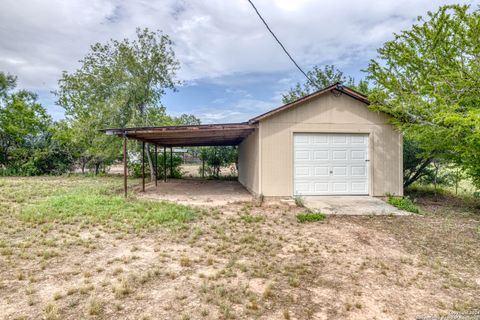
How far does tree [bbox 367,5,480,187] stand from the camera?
6090 millimetres

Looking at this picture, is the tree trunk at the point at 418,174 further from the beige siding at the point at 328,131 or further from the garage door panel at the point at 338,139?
the garage door panel at the point at 338,139

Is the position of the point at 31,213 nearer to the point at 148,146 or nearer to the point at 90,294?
the point at 90,294

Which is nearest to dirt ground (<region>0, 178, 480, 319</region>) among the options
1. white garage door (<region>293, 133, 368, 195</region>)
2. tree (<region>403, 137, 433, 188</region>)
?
white garage door (<region>293, 133, 368, 195</region>)

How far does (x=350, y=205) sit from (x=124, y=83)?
1158 cm

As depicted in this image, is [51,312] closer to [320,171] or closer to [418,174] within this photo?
[320,171]

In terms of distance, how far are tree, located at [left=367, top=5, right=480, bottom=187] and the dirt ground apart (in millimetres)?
2331

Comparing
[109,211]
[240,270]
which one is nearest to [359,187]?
[240,270]

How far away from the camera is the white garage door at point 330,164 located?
8242 mm

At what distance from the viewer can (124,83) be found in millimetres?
13500

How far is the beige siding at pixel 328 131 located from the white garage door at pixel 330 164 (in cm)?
19

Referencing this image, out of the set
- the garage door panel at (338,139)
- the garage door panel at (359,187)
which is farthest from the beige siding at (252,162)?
the garage door panel at (359,187)

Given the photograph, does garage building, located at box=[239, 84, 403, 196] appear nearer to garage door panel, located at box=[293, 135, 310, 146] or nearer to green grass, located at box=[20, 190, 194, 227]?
garage door panel, located at box=[293, 135, 310, 146]

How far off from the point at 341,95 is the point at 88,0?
7.09 metres

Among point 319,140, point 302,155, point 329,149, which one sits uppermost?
point 319,140
